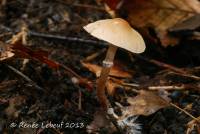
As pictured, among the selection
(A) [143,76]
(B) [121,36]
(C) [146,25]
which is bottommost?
(A) [143,76]

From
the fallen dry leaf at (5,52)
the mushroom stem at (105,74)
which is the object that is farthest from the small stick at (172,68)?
the fallen dry leaf at (5,52)

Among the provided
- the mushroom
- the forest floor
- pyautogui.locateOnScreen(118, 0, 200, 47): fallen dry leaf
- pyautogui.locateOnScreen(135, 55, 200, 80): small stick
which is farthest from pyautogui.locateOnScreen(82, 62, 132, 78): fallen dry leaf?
the mushroom

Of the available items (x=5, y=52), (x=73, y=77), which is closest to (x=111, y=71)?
(x=73, y=77)

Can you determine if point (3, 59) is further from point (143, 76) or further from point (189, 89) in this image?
point (189, 89)

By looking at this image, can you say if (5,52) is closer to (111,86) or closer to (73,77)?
(73,77)

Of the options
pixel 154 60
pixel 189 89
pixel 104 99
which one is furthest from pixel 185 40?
pixel 104 99

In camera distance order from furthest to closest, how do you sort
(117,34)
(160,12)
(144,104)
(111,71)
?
(160,12) → (111,71) → (144,104) → (117,34)
